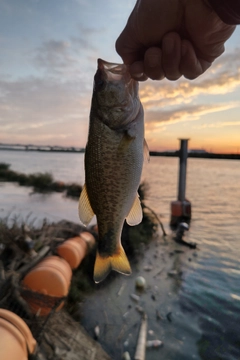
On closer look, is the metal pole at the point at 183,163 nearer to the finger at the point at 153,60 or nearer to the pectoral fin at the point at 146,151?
the pectoral fin at the point at 146,151

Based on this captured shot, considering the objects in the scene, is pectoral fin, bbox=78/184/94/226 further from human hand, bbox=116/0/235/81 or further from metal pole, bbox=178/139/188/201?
metal pole, bbox=178/139/188/201

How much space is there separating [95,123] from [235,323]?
6.03 metres

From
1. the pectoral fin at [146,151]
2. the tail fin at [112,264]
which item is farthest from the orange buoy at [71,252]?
the pectoral fin at [146,151]

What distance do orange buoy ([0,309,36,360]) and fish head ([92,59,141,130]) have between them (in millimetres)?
2955

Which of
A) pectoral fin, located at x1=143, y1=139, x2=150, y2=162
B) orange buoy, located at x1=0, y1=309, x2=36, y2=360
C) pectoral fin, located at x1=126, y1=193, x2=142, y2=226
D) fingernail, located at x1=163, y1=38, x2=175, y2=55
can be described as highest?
fingernail, located at x1=163, y1=38, x2=175, y2=55

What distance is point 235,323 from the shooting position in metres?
6.59

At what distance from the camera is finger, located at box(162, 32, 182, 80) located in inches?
69.9

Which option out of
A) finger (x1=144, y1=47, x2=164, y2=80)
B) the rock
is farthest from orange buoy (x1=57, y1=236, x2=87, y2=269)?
finger (x1=144, y1=47, x2=164, y2=80)

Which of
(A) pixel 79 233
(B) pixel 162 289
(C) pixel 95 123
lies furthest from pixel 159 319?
(C) pixel 95 123

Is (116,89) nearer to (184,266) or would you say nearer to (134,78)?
(134,78)

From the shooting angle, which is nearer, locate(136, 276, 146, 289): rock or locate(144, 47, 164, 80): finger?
locate(144, 47, 164, 80): finger

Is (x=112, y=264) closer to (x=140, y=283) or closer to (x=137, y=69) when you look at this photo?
(x=137, y=69)

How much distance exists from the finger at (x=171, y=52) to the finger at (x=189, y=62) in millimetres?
43

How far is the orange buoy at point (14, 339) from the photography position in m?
3.67
